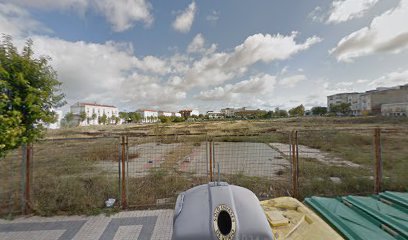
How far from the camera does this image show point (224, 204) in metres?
1.79

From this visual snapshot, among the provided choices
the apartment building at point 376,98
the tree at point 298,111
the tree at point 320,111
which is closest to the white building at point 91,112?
the tree at point 298,111

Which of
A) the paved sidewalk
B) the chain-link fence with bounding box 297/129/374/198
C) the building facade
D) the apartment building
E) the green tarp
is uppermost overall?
the apartment building

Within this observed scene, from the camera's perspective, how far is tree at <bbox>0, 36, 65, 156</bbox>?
3.47 m

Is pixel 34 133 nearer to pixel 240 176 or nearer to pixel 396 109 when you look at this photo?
pixel 240 176

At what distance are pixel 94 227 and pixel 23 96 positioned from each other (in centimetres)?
308

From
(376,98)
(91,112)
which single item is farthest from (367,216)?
(91,112)

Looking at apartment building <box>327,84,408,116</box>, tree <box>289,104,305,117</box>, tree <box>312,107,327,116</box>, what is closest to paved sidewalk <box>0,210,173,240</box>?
tree <box>289,104,305,117</box>

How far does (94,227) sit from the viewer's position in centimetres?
399

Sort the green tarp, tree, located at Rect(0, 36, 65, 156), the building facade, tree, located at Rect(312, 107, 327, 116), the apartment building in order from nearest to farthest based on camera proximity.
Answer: the green tarp
tree, located at Rect(0, 36, 65, 156)
the building facade
the apartment building
tree, located at Rect(312, 107, 327, 116)

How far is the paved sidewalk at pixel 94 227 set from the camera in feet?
12.2

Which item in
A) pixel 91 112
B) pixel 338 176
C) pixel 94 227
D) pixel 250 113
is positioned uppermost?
pixel 91 112

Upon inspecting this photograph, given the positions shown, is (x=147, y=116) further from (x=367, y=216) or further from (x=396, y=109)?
(x=367, y=216)

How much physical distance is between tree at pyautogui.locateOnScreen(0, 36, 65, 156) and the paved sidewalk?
175cm

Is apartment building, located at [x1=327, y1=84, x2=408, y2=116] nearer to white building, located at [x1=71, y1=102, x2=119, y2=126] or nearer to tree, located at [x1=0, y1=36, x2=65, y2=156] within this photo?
tree, located at [x1=0, y1=36, x2=65, y2=156]
